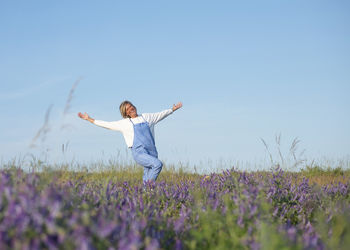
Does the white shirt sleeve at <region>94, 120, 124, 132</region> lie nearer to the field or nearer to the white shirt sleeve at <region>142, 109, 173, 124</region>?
the white shirt sleeve at <region>142, 109, 173, 124</region>

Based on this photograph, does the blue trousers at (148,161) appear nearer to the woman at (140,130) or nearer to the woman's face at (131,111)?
the woman at (140,130)

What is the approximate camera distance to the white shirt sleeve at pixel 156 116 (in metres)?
8.92

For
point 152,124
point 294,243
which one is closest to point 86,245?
point 294,243

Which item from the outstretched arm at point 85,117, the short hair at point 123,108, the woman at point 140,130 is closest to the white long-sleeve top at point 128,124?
the woman at point 140,130

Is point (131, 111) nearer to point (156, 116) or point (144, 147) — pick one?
point (156, 116)

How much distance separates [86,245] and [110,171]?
10152mm

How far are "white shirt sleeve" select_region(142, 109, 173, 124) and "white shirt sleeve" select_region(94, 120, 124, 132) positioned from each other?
58 cm

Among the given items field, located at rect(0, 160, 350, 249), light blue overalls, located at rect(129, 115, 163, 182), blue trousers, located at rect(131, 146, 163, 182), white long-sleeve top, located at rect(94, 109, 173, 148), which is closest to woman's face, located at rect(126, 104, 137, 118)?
white long-sleeve top, located at rect(94, 109, 173, 148)

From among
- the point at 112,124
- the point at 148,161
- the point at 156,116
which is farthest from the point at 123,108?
the point at 148,161

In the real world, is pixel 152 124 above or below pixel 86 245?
above

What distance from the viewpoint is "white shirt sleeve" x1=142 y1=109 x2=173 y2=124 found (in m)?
8.92

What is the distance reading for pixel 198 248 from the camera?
2.71 meters

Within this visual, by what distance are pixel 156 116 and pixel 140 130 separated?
673 millimetres

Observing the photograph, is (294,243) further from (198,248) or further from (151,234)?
(151,234)
